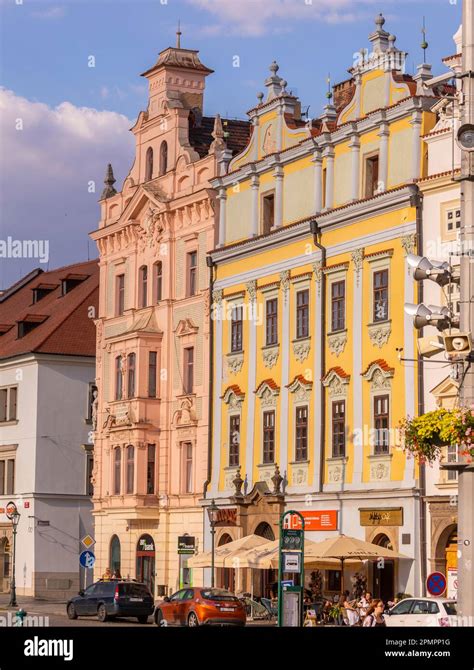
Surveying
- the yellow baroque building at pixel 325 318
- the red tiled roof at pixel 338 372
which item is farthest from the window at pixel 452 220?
the red tiled roof at pixel 338 372

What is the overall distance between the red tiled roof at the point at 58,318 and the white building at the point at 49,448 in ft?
0.16

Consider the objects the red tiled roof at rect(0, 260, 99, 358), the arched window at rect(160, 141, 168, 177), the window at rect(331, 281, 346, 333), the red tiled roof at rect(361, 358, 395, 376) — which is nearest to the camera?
the red tiled roof at rect(361, 358, 395, 376)

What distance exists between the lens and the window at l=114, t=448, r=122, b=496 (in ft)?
201

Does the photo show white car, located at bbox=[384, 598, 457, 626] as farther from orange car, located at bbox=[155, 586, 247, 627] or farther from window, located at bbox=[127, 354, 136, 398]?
window, located at bbox=[127, 354, 136, 398]

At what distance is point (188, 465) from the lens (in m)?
58.2

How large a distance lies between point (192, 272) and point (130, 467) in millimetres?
8241

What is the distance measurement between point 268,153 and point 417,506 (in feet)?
51.9

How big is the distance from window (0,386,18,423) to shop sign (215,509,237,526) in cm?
2171

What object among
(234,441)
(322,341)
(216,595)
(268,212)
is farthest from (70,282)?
(216,595)

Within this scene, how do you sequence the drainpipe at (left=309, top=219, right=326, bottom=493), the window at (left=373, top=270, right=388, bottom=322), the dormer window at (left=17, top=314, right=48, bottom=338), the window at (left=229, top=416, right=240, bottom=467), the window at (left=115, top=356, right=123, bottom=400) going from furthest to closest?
the dormer window at (left=17, top=314, right=48, bottom=338), the window at (left=115, top=356, right=123, bottom=400), the window at (left=229, top=416, right=240, bottom=467), the drainpipe at (left=309, top=219, right=326, bottom=493), the window at (left=373, top=270, right=388, bottom=322)

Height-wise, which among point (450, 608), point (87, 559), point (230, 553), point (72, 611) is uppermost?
point (230, 553)

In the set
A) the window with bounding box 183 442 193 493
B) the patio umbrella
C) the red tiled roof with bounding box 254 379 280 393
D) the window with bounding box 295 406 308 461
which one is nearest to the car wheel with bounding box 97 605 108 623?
the window with bounding box 295 406 308 461

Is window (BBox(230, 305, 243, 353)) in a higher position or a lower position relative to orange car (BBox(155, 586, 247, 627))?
higher

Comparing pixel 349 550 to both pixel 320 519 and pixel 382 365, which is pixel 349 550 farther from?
pixel 382 365
